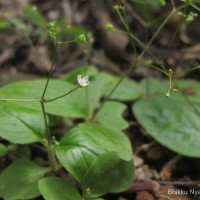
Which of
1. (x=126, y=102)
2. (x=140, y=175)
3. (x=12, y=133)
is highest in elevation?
(x=12, y=133)

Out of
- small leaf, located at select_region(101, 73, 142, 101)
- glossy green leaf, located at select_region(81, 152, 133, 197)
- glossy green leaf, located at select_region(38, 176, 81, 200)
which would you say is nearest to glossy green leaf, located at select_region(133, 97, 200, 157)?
small leaf, located at select_region(101, 73, 142, 101)

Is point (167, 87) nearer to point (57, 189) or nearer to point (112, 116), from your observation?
point (112, 116)

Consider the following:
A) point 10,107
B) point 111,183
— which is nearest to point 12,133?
point 10,107

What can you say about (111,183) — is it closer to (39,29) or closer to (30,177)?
(30,177)

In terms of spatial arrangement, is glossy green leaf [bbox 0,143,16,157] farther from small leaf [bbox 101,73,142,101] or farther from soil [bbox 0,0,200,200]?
small leaf [bbox 101,73,142,101]

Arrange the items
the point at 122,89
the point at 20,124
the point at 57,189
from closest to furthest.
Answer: the point at 57,189
the point at 20,124
the point at 122,89

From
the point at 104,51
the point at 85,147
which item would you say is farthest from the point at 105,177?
the point at 104,51
